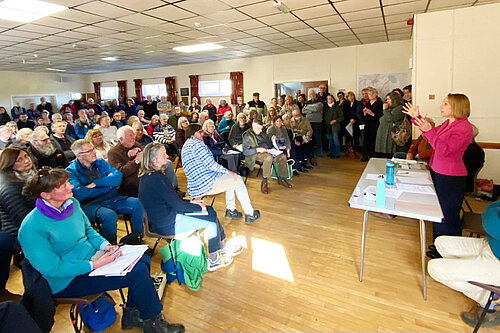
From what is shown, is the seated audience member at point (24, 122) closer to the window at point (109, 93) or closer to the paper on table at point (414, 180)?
the window at point (109, 93)

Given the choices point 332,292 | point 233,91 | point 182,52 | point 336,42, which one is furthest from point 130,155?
point 233,91

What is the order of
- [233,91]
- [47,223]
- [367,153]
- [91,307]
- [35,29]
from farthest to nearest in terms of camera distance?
[233,91] → [367,153] → [35,29] → [91,307] → [47,223]

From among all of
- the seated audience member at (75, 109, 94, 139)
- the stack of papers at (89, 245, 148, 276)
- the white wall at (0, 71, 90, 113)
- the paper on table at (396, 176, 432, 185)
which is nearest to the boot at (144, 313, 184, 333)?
the stack of papers at (89, 245, 148, 276)

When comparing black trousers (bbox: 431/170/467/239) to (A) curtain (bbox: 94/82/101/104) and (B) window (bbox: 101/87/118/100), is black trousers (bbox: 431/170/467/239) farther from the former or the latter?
(A) curtain (bbox: 94/82/101/104)

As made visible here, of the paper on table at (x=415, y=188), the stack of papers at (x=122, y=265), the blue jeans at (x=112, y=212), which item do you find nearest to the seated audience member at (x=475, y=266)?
the paper on table at (x=415, y=188)

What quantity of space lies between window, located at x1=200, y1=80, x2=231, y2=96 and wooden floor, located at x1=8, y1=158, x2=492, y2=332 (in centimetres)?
763

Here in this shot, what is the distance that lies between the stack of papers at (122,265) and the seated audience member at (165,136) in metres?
4.41

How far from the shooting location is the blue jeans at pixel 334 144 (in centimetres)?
739

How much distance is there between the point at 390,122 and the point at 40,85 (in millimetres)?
13772

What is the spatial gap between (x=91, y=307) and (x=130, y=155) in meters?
1.89

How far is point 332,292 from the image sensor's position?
2.38m

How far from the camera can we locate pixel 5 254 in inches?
83.5

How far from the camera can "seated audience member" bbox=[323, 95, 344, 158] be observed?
24.1 ft

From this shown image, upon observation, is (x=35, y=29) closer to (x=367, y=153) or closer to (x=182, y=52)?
(x=182, y=52)
